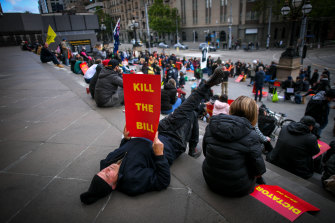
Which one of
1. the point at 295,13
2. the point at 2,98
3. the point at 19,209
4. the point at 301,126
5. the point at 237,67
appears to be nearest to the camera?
→ the point at 19,209

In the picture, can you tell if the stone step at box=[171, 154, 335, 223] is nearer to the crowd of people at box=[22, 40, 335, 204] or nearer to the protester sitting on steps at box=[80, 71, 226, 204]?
the crowd of people at box=[22, 40, 335, 204]

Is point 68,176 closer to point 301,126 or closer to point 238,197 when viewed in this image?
point 238,197

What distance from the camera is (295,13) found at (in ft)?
39.5

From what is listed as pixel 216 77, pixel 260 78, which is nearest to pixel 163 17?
pixel 260 78

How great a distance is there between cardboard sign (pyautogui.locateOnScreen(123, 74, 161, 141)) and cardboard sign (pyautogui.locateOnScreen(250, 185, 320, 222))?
1458 millimetres

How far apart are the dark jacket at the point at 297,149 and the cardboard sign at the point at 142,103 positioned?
8.47 feet

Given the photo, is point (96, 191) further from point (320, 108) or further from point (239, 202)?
point (320, 108)

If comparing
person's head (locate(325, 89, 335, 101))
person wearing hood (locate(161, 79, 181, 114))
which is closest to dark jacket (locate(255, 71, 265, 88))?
person's head (locate(325, 89, 335, 101))

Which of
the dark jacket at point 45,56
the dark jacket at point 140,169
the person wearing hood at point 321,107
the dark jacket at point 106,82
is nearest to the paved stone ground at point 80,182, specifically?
the dark jacket at point 140,169

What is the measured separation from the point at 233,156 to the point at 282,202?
0.85 m

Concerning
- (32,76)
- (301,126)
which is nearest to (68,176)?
(301,126)

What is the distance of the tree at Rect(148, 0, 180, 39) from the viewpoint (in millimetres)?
52188

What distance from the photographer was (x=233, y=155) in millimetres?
1944

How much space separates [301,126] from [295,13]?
1213 centimetres
